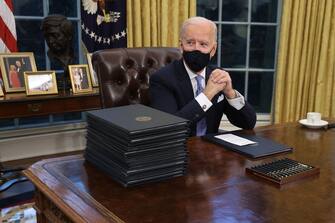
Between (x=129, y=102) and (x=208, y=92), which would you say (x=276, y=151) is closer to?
(x=208, y=92)

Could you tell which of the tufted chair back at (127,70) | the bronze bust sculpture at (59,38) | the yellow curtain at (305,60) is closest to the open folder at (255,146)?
the tufted chair back at (127,70)

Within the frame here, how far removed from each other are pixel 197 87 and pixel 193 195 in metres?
0.98

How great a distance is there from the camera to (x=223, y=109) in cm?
199

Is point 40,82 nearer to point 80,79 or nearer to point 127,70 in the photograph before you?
point 80,79

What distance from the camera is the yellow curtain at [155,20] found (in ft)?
9.80

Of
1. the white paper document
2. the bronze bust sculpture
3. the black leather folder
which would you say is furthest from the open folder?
the bronze bust sculpture

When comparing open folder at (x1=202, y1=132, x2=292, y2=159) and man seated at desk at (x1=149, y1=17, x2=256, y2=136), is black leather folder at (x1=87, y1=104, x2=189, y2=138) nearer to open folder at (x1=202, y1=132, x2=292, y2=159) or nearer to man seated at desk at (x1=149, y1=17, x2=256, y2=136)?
open folder at (x1=202, y1=132, x2=292, y2=159)

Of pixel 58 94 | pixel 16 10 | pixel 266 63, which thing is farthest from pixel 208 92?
pixel 266 63

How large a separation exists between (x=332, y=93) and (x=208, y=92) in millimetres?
2188

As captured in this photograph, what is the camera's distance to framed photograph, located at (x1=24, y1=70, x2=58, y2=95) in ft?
8.48

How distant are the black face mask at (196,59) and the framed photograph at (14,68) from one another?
1.31 m

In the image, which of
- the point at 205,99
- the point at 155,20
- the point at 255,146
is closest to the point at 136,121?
the point at 255,146

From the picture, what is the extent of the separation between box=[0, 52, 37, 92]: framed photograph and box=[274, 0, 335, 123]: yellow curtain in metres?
2.05

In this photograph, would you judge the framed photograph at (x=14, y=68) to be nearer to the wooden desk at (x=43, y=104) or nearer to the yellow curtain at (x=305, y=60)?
the wooden desk at (x=43, y=104)
